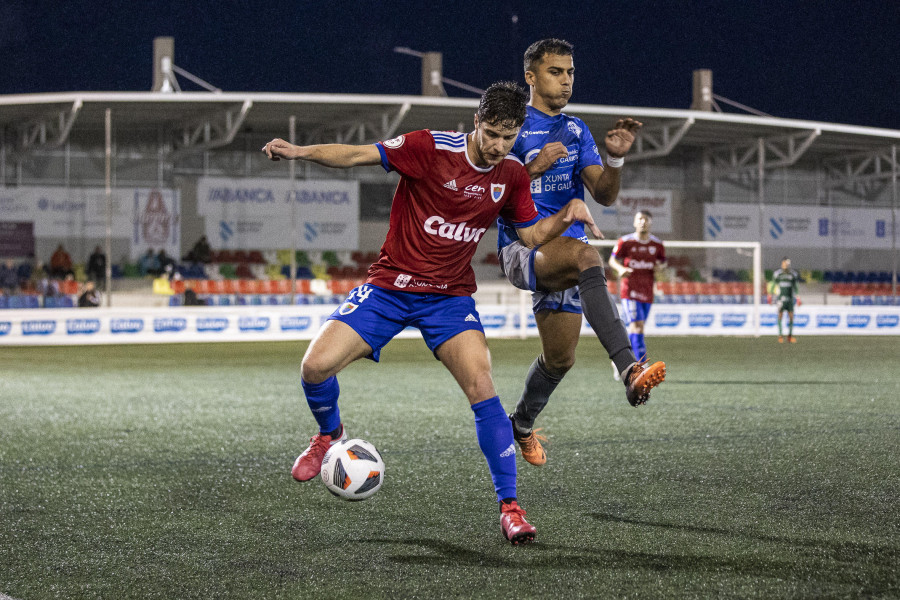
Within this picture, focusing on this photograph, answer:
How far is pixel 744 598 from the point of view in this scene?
3082mm

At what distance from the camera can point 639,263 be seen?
Answer: 11.6m

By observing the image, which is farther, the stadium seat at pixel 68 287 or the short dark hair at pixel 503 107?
the stadium seat at pixel 68 287

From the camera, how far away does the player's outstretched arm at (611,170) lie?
4348 millimetres

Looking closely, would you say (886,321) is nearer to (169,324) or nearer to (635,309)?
(635,309)

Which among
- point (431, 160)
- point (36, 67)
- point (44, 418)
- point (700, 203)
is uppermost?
point (36, 67)

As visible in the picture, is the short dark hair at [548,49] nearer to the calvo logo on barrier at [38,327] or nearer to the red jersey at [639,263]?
the red jersey at [639,263]

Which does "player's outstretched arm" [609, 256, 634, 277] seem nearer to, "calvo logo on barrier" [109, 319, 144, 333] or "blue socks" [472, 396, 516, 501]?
"blue socks" [472, 396, 516, 501]

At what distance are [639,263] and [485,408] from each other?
7920 millimetres

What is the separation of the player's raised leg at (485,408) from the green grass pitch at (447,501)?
0.24 meters

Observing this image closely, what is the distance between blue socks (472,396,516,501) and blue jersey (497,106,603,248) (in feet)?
3.83

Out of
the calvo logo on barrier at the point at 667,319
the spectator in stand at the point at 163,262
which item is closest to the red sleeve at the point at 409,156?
the calvo logo on barrier at the point at 667,319

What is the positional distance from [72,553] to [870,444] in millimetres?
5171

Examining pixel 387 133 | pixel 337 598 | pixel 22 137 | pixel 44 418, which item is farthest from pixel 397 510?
pixel 22 137

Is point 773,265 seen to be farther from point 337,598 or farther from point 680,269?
point 337,598
